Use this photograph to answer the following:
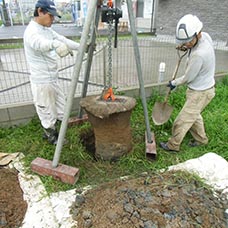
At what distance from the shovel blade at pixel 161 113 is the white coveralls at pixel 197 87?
0.87ft

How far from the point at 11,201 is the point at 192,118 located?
222 centimetres

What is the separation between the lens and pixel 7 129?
11.3 ft

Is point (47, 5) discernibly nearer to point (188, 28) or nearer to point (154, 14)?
point (188, 28)

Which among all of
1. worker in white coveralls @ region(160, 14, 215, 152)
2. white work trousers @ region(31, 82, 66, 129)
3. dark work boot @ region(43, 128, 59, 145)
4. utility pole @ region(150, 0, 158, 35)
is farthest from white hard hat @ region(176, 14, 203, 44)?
Answer: utility pole @ region(150, 0, 158, 35)

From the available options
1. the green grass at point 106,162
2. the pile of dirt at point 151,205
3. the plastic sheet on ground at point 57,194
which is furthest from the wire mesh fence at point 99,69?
the pile of dirt at point 151,205

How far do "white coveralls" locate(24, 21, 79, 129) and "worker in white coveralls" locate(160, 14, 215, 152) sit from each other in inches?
51.8

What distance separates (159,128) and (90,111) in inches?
56.9

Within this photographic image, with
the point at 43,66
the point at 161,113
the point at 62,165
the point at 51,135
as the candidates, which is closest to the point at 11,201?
the point at 62,165

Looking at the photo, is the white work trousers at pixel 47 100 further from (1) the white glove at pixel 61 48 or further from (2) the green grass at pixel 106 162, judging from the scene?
(1) the white glove at pixel 61 48

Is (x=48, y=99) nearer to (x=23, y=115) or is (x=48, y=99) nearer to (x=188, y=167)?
(x=23, y=115)

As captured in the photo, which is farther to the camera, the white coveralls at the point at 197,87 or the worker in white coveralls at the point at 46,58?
the white coveralls at the point at 197,87

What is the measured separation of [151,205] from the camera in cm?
195

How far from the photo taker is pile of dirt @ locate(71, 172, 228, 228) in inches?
73.2

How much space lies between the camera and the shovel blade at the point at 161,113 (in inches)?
132
